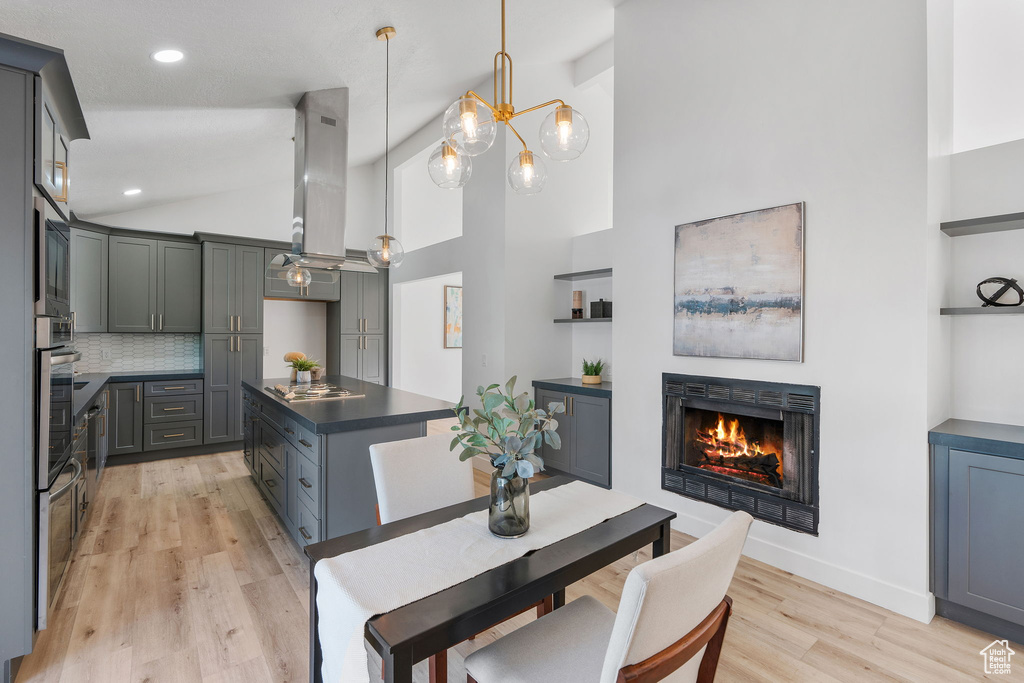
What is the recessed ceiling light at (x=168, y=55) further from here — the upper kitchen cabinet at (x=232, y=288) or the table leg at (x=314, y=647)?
the upper kitchen cabinet at (x=232, y=288)

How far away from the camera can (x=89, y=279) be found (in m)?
4.81

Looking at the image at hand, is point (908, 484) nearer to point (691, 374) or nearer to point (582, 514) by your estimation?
point (691, 374)

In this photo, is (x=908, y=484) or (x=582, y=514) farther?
(x=908, y=484)

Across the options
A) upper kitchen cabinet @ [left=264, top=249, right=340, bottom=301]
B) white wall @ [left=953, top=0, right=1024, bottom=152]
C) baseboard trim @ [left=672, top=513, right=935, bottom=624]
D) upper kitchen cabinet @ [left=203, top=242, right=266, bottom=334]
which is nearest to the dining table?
baseboard trim @ [left=672, top=513, right=935, bottom=624]

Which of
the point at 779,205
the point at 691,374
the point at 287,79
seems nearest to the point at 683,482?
the point at 691,374

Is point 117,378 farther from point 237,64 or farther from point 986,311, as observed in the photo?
point 986,311

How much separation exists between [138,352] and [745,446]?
6.13 metres

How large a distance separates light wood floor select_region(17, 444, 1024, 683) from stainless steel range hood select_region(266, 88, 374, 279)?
2.00 m

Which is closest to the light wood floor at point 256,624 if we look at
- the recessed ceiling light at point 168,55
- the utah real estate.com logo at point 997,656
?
the utah real estate.com logo at point 997,656

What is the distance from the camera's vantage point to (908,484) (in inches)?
89.7

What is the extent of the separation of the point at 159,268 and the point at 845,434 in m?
6.21

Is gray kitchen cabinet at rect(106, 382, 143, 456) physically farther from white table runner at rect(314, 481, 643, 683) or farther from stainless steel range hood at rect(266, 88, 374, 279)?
white table runner at rect(314, 481, 643, 683)

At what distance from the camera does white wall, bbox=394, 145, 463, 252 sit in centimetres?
677

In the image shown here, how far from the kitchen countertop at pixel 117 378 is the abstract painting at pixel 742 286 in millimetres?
3916
